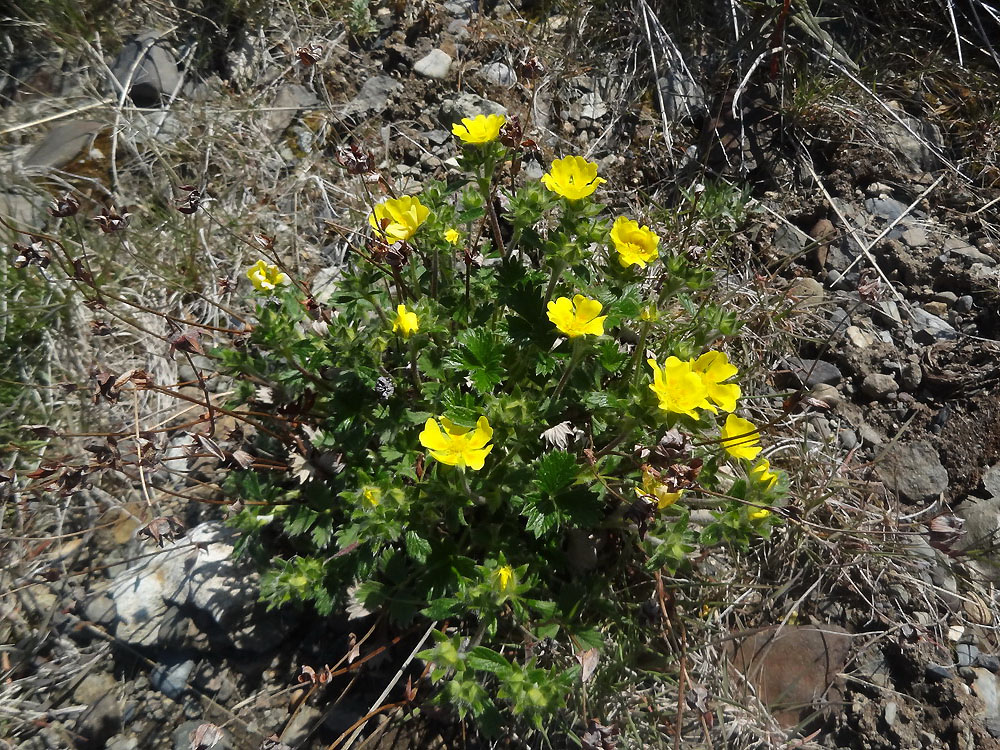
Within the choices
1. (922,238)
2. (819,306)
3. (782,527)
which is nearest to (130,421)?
(782,527)

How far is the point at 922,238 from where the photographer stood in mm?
3316

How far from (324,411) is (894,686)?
246cm

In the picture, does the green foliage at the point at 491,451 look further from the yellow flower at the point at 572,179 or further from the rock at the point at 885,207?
the rock at the point at 885,207

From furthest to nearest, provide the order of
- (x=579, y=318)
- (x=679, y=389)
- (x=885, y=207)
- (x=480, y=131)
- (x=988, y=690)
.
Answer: (x=885, y=207), (x=988, y=690), (x=480, y=131), (x=579, y=318), (x=679, y=389)

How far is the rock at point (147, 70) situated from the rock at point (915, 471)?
435 centimetres

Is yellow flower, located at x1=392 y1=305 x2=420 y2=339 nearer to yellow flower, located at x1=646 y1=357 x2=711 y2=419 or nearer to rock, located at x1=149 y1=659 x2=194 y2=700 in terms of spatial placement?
yellow flower, located at x1=646 y1=357 x2=711 y2=419

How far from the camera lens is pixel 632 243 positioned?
208 centimetres

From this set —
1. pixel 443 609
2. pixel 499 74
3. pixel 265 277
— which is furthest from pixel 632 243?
pixel 499 74

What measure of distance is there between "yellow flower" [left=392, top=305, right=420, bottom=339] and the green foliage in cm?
2

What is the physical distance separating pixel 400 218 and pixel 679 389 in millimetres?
1108

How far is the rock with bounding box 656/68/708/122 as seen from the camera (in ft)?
12.4

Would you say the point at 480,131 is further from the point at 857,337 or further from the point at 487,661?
the point at 857,337

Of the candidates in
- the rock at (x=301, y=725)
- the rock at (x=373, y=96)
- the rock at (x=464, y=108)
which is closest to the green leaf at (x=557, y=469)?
the rock at (x=301, y=725)

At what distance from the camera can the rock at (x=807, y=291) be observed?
325 centimetres
